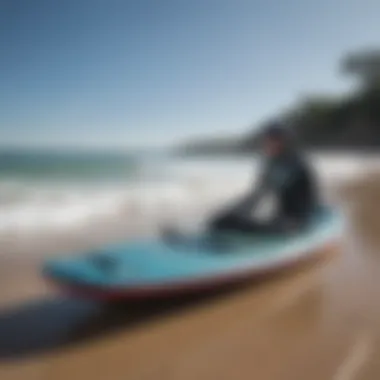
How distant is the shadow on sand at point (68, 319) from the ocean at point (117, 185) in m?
0.61

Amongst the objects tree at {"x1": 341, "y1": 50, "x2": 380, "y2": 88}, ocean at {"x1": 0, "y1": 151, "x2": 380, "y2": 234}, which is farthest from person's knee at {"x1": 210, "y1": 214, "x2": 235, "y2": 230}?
Result: tree at {"x1": 341, "y1": 50, "x2": 380, "y2": 88}

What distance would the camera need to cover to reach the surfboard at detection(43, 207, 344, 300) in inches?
80.4

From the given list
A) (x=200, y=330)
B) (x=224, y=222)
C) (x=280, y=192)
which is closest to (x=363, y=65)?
(x=280, y=192)

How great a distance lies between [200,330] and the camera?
2.15 metres

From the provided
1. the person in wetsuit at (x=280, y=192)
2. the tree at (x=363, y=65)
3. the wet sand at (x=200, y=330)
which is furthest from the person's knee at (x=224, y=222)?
the tree at (x=363, y=65)

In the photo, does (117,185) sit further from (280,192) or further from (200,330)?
(200,330)

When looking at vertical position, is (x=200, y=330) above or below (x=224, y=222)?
below

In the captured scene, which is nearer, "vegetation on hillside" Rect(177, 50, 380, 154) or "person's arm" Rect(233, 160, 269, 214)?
"vegetation on hillside" Rect(177, 50, 380, 154)

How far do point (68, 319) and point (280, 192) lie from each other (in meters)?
1.29

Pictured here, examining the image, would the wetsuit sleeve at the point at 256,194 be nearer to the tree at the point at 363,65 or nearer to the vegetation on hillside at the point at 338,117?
the vegetation on hillside at the point at 338,117

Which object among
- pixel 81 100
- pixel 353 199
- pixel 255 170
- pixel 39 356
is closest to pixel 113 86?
pixel 81 100

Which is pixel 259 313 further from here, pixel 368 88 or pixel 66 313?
pixel 368 88

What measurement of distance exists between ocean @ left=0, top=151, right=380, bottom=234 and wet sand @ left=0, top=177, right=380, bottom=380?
0.28 metres

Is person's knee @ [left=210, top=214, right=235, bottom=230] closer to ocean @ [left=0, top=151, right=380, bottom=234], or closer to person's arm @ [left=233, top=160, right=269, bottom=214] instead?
person's arm @ [left=233, top=160, right=269, bottom=214]
